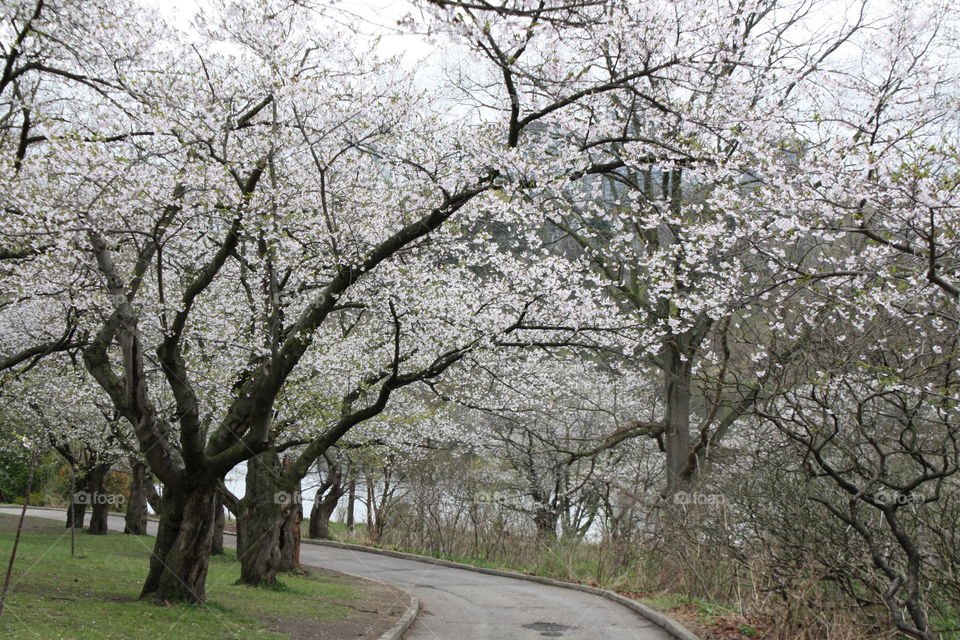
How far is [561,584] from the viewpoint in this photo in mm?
16500

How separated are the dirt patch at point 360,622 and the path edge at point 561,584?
2.39ft

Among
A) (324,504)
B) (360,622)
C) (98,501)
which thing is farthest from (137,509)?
(360,622)

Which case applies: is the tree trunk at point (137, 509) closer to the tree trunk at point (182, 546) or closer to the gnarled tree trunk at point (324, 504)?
the gnarled tree trunk at point (324, 504)

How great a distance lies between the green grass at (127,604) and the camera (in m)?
7.70

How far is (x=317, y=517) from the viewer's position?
92.7 feet

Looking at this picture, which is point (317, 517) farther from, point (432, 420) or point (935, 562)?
point (935, 562)

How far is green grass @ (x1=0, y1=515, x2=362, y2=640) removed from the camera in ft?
25.3

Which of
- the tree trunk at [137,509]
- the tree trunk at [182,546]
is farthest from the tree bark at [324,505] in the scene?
the tree trunk at [182,546]

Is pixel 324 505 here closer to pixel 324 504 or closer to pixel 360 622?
pixel 324 504

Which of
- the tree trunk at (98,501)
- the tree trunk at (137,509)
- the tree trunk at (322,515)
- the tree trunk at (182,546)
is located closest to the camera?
the tree trunk at (182,546)

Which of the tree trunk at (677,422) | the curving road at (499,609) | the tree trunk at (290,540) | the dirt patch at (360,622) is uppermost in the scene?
the tree trunk at (677,422)

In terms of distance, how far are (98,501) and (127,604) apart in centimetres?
1619

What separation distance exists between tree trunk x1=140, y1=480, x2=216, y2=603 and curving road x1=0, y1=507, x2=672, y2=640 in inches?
113

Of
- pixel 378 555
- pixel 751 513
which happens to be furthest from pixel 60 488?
pixel 751 513
